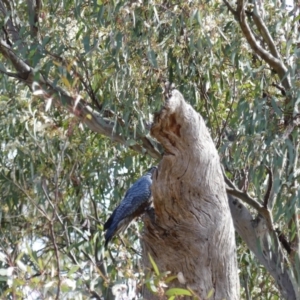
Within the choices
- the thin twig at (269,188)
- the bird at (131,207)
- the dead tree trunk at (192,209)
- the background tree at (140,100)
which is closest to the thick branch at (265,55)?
the background tree at (140,100)

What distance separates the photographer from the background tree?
4820mm

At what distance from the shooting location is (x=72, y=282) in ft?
7.84

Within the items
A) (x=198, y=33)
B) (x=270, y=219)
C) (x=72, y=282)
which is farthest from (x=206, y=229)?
(x=270, y=219)

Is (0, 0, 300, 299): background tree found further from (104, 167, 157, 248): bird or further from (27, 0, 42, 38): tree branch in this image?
(104, 167, 157, 248): bird

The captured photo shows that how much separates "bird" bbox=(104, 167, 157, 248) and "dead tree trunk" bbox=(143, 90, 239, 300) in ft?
3.33

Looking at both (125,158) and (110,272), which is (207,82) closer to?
(125,158)

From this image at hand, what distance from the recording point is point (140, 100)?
503 centimetres

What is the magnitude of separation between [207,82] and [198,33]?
63cm

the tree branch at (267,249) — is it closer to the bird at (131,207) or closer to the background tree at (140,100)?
the background tree at (140,100)

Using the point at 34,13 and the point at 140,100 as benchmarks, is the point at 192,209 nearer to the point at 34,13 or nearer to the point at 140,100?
the point at 140,100

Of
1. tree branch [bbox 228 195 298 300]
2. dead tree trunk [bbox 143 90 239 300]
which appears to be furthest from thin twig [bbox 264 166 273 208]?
dead tree trunk [bbox 143 90 239 300]

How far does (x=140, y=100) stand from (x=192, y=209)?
1.86 meters

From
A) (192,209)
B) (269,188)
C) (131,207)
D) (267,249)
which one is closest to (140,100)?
(131,207)

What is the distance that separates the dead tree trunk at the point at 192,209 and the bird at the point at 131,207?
1.01m
